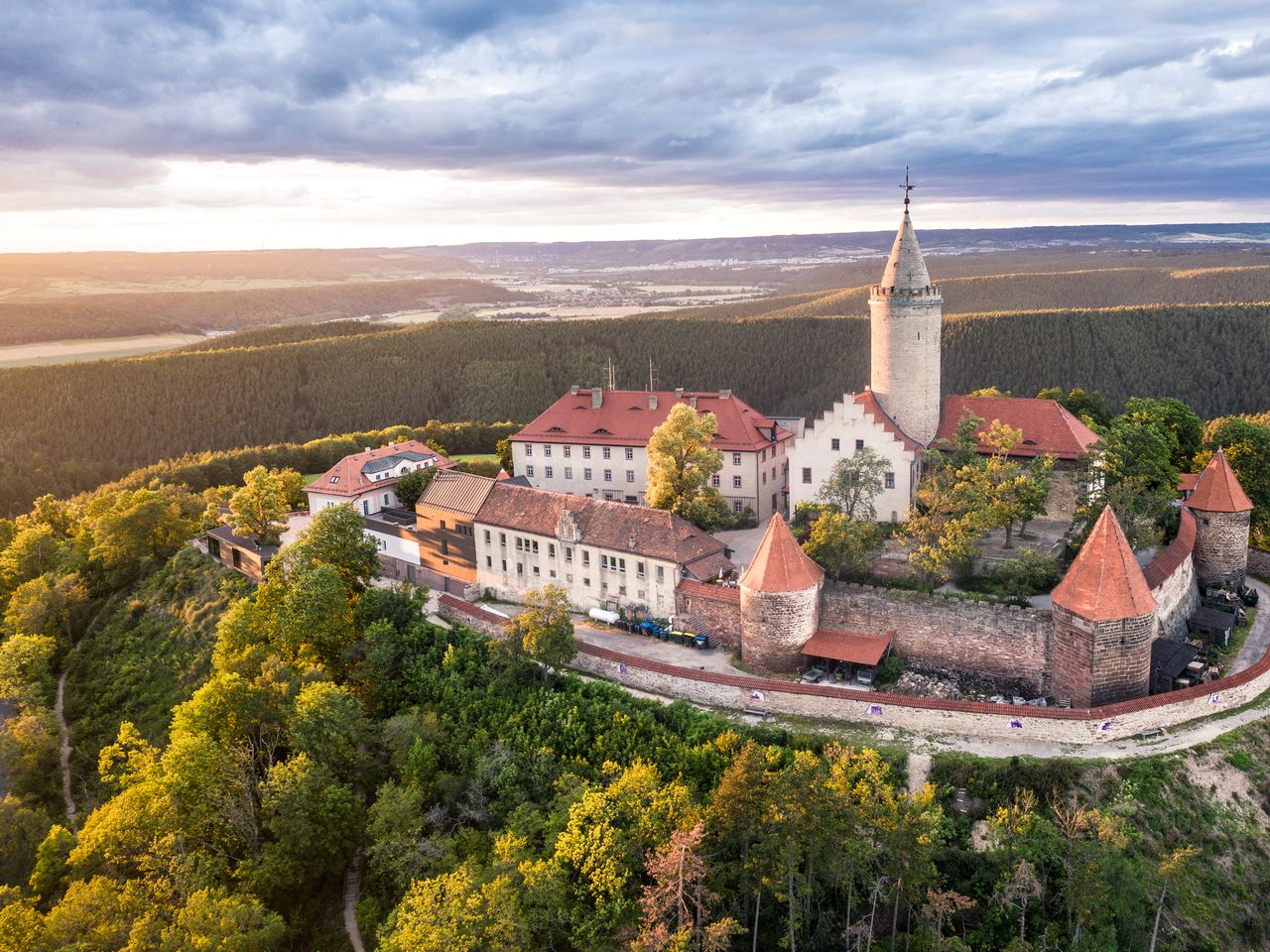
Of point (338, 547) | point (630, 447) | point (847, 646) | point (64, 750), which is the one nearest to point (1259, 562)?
point (847, 646)

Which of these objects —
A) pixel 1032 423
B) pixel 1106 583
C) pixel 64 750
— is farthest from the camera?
pixel 64 750

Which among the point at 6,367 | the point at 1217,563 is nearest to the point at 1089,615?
the point at 1217,563

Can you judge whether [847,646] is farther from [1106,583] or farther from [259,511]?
[259,511]

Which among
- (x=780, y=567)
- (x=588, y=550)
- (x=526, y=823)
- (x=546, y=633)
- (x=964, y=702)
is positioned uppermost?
(x=780, y=567)

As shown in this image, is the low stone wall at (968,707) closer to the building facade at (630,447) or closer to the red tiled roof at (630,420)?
the building facade at (630,447)

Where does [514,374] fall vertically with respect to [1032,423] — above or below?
below
